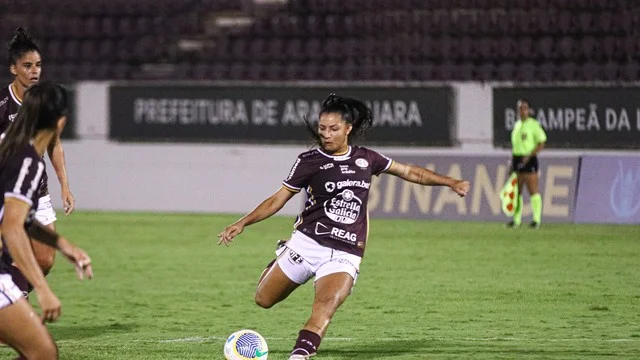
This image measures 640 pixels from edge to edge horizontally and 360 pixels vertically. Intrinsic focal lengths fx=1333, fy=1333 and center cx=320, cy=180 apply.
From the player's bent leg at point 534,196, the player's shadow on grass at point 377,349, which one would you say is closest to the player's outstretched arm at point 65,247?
the player's shadow on grass at point 377,349

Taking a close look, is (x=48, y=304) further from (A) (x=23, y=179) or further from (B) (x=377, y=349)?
(B) (x=377, y=349)

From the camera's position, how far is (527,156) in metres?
22.3

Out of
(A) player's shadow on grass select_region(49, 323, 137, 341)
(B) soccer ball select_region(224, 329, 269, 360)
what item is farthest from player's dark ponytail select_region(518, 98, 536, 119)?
(B) soccer ball select_region(224, 329, 269, 360)

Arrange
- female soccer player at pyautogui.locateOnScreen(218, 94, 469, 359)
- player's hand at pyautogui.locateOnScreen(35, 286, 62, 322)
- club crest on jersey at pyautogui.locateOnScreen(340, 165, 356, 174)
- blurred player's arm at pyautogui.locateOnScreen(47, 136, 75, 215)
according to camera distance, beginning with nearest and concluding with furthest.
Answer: player's hand at pyautogui.locateOnScreen(35, 286, 62, 322), female soccer player at pyautogui.locateOnScreen(218, 94, 469, 359), club crest on jersey at pyautogui.locateOnScreen(340, 165, 356, 174), blurred player's arm at pyautogui.locateOnScreen(47, 136, 75, 215)

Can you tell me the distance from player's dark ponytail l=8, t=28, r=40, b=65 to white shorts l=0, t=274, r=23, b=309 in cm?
357

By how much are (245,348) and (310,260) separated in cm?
78

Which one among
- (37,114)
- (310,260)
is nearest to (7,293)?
(37,114)

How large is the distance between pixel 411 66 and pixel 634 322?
46.8 feet

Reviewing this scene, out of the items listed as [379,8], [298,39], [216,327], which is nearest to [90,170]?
[298,39]

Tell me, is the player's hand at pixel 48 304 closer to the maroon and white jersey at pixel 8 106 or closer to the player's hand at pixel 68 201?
the maroon and white jersey at pixel 8 106

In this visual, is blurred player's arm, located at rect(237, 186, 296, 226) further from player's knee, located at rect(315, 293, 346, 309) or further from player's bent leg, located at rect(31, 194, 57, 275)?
player's bent leg, located at rect(31, 194, 57, 275)

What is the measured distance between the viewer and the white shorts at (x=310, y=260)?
920 centimetres

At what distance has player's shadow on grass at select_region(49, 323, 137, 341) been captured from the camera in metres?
11.2

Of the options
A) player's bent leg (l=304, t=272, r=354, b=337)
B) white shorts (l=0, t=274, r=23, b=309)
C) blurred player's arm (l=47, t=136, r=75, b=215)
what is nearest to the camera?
white shorts (l=0, t=274, r=23, b=309)
